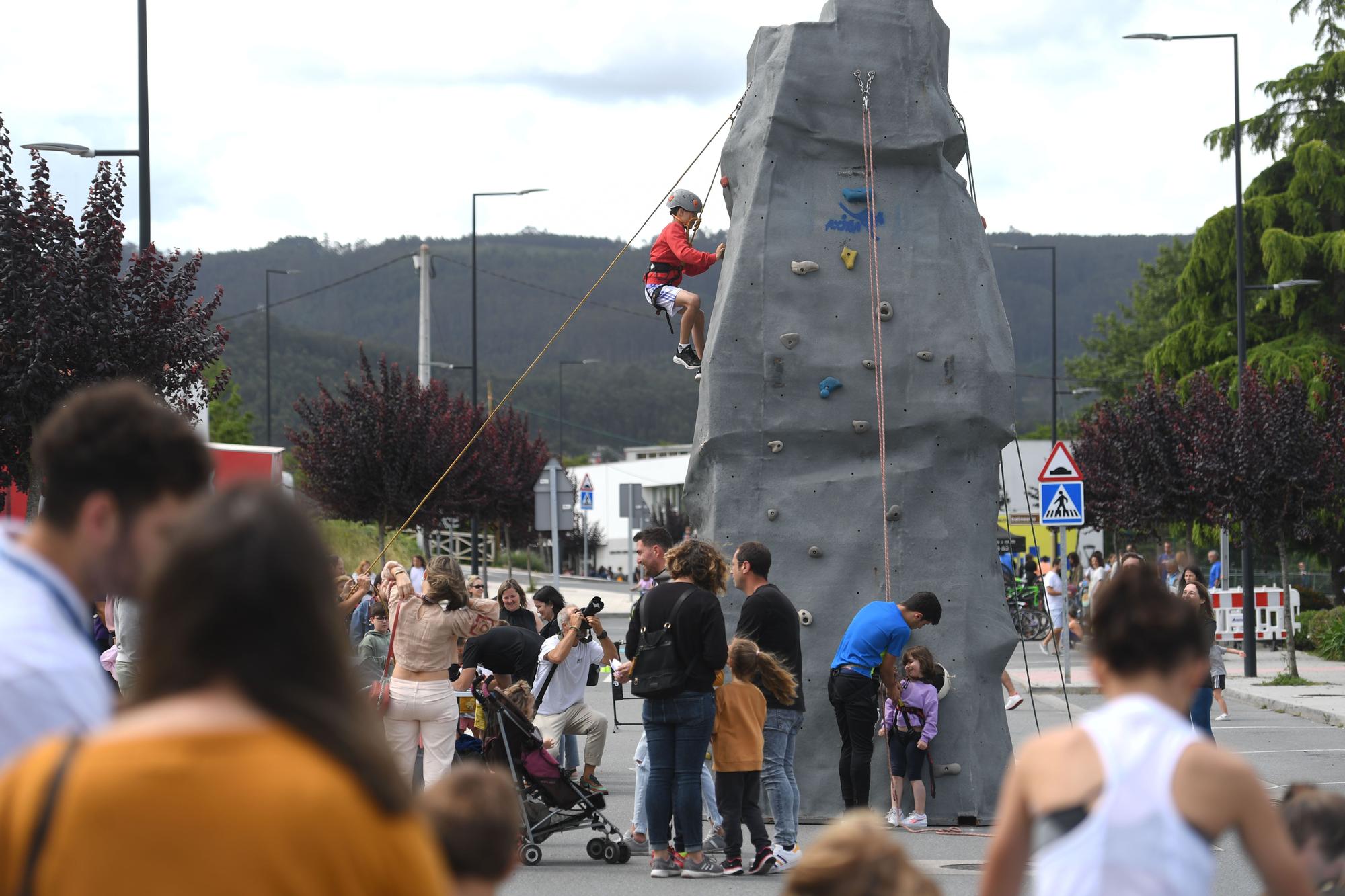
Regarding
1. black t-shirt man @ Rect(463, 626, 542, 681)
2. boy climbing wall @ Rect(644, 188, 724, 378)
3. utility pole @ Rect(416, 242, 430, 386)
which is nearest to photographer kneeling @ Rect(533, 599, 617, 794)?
black t-shirt man @ Rect(463, 626, 542, 681)

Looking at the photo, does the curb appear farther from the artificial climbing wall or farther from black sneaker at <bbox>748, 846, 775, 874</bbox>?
black sneaker at <bbox>748, 846, 775, 874</bbox>

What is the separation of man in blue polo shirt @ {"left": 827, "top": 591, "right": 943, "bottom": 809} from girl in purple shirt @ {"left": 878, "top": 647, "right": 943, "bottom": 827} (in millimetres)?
467

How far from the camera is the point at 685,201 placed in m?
12.1

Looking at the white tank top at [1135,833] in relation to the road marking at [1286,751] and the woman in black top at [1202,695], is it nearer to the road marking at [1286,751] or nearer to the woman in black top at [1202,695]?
the woman in black top at [1202,695]

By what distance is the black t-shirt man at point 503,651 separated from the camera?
10.9 metres

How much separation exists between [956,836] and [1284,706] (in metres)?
10.5

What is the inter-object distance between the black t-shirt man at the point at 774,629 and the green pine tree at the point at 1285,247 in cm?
2938

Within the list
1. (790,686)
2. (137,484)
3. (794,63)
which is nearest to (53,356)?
(794,63)

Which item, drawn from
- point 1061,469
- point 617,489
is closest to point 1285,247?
point 1061,469

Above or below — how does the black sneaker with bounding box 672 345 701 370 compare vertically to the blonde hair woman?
above

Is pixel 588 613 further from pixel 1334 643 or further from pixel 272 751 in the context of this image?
pixel 1334 643

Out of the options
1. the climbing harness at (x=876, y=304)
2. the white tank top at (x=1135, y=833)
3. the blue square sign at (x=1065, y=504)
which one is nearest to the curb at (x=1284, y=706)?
the blue square sign at (x=1065, y=504)

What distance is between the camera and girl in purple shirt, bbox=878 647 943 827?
421 inches

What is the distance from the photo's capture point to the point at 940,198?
11.9 meters
